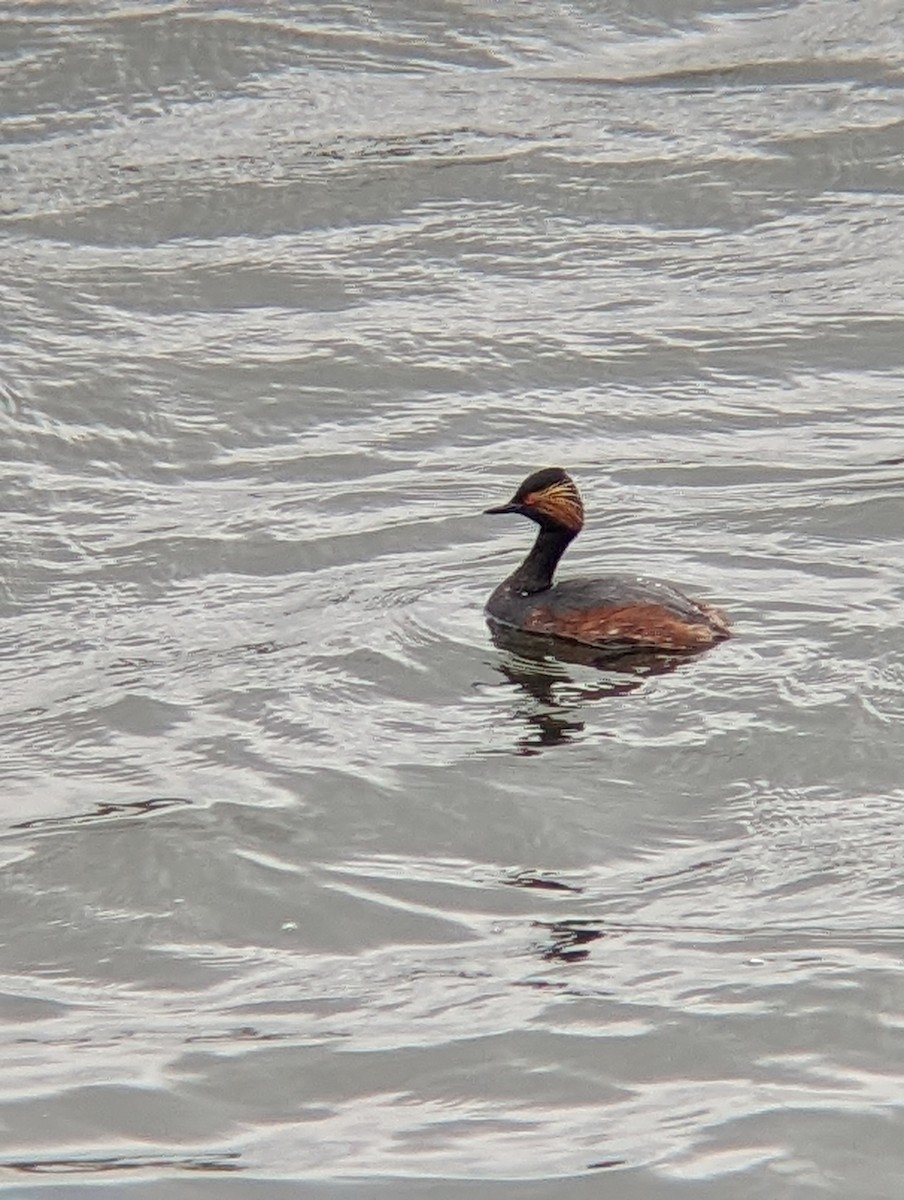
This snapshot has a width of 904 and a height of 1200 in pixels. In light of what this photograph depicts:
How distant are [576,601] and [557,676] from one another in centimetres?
51

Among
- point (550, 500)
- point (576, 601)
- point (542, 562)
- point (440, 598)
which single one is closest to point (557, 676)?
point (576, 601)

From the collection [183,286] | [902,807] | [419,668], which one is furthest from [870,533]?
[183,286]

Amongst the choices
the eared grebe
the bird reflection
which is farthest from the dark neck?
the bird reflection

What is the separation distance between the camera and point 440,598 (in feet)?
35.1

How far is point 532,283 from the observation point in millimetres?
14336

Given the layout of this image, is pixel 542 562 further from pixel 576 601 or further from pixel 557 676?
pixel 557 676

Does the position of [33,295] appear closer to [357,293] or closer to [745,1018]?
[357,293]

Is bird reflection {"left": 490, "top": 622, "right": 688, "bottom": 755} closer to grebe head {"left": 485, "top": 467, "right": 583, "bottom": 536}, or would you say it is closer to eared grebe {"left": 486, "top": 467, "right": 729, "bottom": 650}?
eared grebe {"left": 486, "top": 467, "right": 729, "bottom": 650}

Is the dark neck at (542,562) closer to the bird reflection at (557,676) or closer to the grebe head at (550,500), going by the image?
the grebe head at (550,500)

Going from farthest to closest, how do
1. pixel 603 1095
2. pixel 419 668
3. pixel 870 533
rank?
1. pixel 870 533
2. pixel 419 668
3. pixel 603 1095

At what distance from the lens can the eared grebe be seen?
Result: 389 inches

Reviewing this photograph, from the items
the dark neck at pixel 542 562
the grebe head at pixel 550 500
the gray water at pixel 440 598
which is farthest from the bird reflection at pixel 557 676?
the grebe head at pixel 550 500

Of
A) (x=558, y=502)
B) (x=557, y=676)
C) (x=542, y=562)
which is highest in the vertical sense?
(x=558, y=502)

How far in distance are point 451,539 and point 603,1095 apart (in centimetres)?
563
